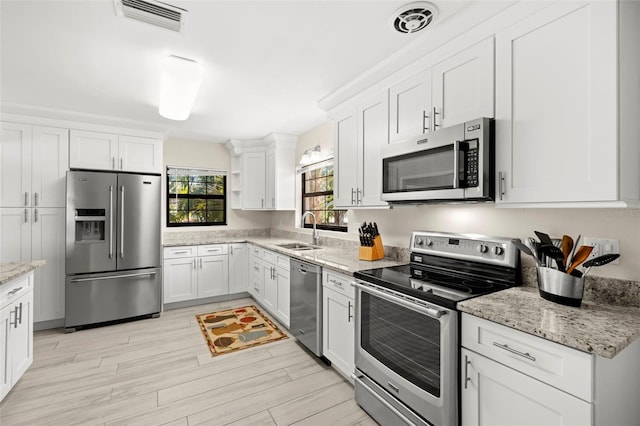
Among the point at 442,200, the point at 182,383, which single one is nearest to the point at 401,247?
the point at 442,200

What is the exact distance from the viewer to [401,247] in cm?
271

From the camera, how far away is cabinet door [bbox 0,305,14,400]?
205 centimetres

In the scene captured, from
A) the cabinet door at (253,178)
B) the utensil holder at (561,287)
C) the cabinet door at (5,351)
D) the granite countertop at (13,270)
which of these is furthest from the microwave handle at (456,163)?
the cabinet door at (253,178)

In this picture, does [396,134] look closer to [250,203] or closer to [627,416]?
[627,416]

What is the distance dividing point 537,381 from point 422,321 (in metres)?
0.55

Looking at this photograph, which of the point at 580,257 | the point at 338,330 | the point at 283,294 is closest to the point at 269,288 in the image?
the point at 283,294

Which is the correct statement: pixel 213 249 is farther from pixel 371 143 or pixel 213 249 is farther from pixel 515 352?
pixel 515 352

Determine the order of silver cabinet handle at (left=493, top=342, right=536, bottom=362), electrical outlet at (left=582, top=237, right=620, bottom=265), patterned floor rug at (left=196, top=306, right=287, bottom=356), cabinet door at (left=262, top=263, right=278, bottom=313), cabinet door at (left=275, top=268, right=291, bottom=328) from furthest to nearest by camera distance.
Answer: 1. cabinet door at (left=262, top=263, right=278, bottom=313)
2. cabinet door at (left=275, top=268, right=291, bottom=328)
3. patterned floor rug at (left=196, top=306, right=287, bottom=356)
4. electrical outlet at (left=582, top=237, right=620, bottom=265)
5. silver cabinet handle at (left=493, top=342, right=536, bottom=362)

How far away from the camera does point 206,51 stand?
214cm

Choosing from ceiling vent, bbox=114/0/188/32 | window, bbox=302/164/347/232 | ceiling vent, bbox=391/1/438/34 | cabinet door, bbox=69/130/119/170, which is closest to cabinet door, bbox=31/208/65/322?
cabinet door, bbox=69/130/119/170

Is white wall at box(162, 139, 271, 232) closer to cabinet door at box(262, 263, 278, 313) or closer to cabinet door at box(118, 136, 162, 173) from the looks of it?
cabinet door at box(118, 136, 162, 173)

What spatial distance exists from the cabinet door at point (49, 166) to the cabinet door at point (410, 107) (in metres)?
3.72

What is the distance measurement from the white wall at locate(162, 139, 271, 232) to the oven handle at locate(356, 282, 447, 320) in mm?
3489

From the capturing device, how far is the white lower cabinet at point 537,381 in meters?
1.08
